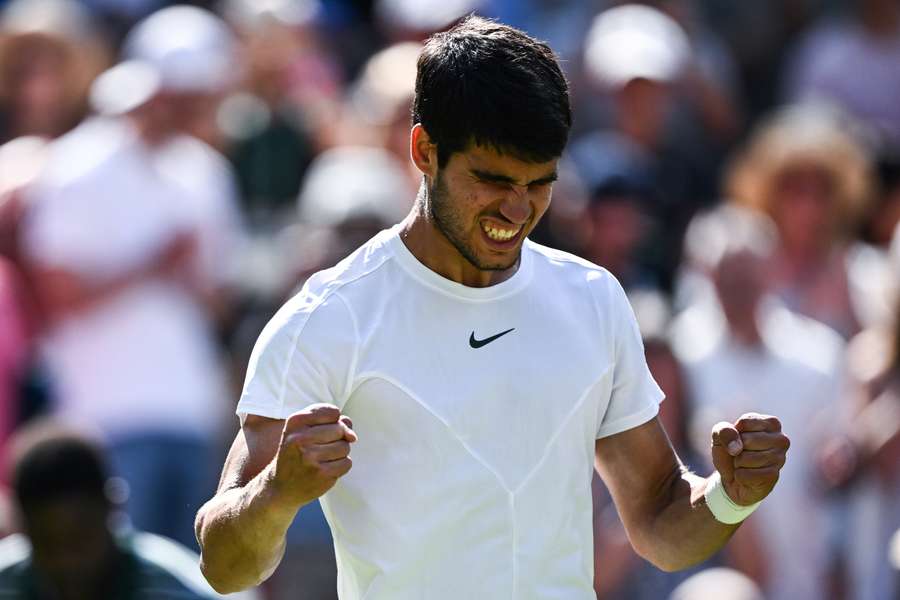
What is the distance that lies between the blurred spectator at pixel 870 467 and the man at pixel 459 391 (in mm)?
2960

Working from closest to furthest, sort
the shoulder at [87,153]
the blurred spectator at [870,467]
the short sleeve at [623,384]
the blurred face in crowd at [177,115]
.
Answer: the short sleeve at [623,384] < the blurred spectator at [870,467] < the shoulder at [87,153] < the blurred face in crowd at [177,115]

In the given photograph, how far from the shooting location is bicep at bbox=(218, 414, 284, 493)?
3143 mm

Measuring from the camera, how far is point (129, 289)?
6.74 meters

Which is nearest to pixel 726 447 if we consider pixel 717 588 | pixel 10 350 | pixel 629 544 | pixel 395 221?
pixel 717 588

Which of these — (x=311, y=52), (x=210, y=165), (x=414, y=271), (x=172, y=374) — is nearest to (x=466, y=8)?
(x=311, y=52)

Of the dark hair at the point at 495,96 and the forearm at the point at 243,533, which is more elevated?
the dark hair at the point at 495,96

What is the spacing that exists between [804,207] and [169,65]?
2687 mm

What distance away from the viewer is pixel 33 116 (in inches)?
305

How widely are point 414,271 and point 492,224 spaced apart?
20 cm

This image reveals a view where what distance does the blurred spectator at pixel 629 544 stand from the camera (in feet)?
20.2

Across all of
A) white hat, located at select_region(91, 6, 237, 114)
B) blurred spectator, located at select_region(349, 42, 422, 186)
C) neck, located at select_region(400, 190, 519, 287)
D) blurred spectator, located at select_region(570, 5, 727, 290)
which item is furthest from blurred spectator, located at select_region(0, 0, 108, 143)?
neck, located at select_region(400, 190, 519, 287)

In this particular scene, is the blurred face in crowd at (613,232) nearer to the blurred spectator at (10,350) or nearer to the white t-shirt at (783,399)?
the white t-shirt at (783,399)

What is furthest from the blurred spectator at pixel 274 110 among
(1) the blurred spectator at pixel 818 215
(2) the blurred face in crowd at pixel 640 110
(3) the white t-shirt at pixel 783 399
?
(3) the white t-shirt at pixel 783 399

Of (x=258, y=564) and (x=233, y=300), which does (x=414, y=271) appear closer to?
(x=258, y=564)
